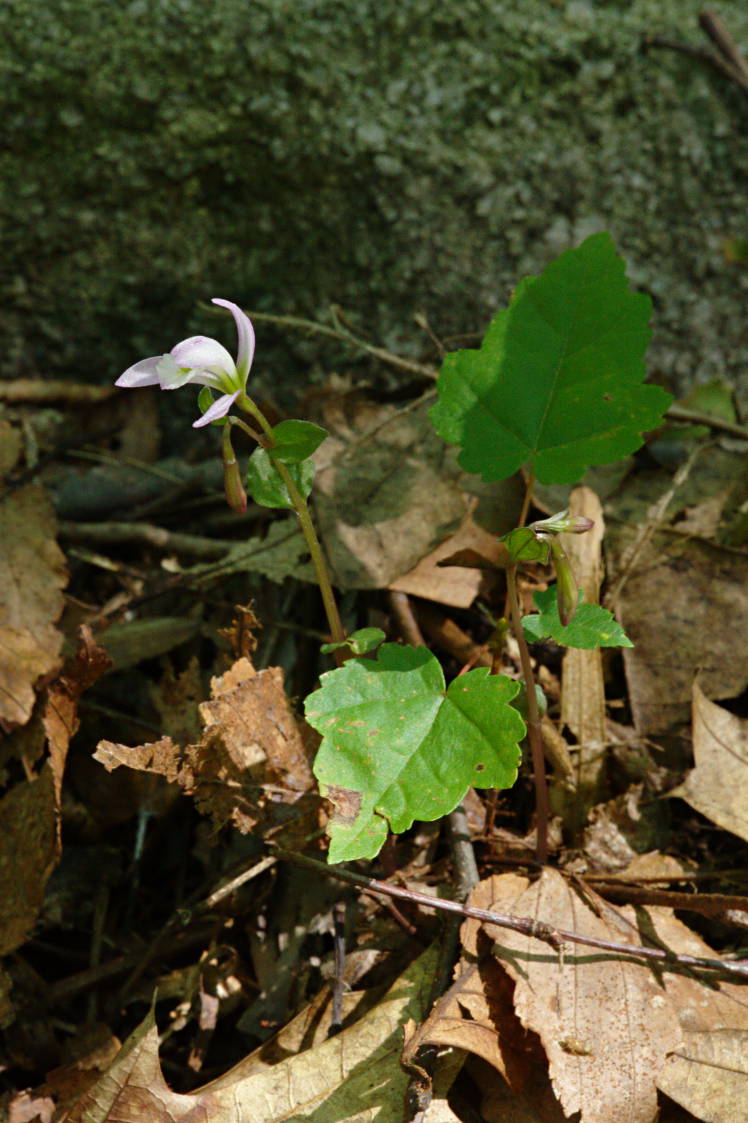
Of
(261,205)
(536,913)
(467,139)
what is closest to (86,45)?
(261,205)

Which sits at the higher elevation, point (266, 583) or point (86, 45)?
point (86, 45)

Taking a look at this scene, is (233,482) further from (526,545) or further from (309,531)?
(526,545)

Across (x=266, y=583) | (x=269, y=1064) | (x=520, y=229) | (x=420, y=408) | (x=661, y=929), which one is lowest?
(x=269, y=1064)

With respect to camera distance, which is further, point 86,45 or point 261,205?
point 261,205

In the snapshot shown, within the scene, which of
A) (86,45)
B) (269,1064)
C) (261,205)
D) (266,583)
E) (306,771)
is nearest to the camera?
(269,1064)

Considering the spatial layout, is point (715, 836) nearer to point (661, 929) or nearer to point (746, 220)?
point (661, 929)

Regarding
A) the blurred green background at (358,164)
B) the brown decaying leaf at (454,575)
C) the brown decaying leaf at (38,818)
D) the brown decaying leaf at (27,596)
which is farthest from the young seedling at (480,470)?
the blurred green background at (358,164)

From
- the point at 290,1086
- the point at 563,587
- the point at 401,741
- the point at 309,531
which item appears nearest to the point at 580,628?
the point at 563,587

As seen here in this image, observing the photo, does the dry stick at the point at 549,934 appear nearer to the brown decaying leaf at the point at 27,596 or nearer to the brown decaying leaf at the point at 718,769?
the brown decaying leaf at the point at 718,769
